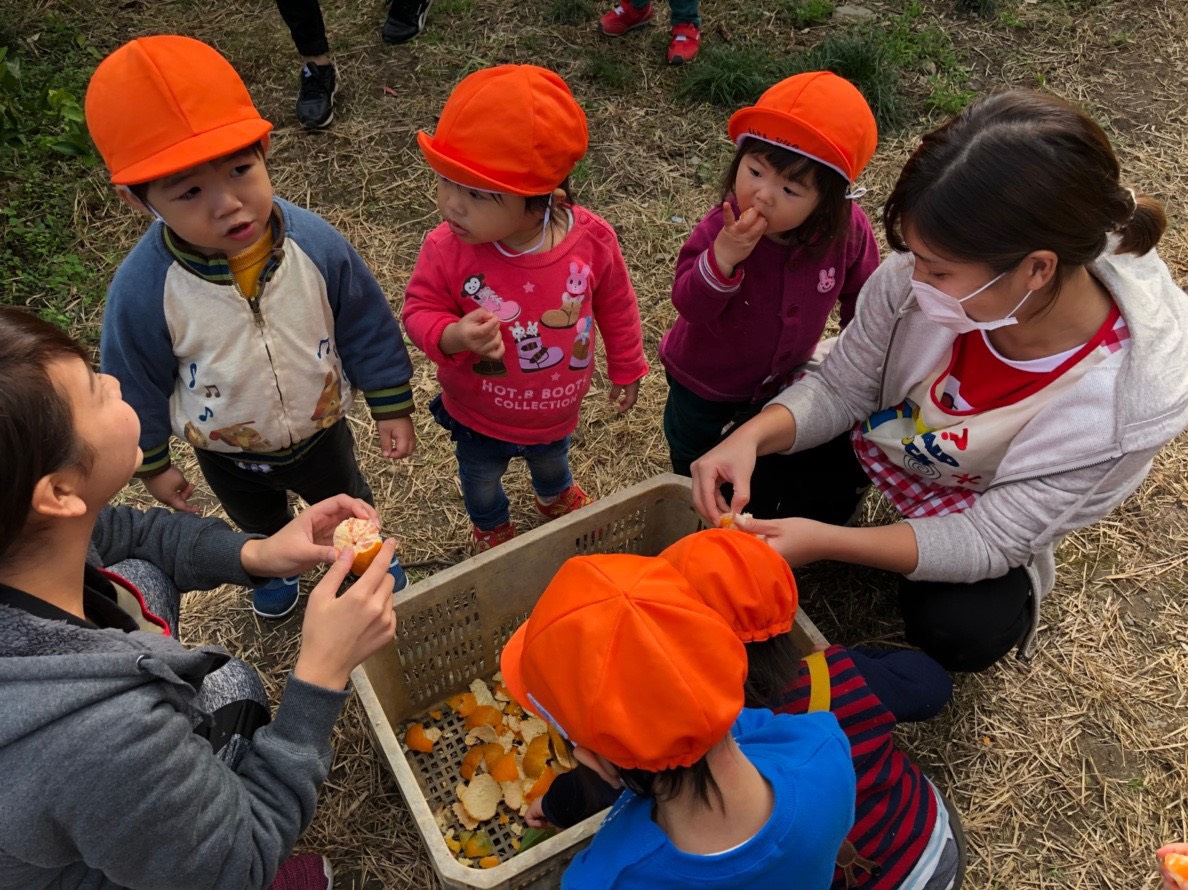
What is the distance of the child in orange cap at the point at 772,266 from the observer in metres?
2.11

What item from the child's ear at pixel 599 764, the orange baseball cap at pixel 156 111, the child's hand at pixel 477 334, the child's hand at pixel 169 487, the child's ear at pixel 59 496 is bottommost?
the child's hand at pixel 169 487

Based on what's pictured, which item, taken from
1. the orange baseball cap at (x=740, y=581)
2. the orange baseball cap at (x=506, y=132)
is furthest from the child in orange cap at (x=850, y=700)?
the orange baseball cap at (x=506, y=132)

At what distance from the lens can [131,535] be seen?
1.96m

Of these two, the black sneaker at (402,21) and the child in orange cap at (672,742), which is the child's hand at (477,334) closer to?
the child in orange cap at (672,742)

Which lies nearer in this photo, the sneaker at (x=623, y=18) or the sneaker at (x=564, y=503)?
the sneaker at (x=564, y=503)

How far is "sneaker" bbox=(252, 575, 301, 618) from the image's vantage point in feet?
8.93

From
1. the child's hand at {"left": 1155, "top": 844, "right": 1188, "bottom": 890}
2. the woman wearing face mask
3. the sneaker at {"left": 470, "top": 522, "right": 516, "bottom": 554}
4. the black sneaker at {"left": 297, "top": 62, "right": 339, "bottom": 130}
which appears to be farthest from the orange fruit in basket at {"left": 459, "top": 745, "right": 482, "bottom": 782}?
the black sneaker at {"left": 297, "top": 62, "right": 339, "bottom": 130}

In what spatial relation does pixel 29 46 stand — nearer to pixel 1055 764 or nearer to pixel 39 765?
pixel 39 765

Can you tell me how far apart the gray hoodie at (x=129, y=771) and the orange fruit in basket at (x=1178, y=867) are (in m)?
1.56

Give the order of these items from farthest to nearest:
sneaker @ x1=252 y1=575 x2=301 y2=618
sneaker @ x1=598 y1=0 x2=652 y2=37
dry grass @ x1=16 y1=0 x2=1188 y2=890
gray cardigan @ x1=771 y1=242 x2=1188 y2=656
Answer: sneaker @ x1=598 y1=0 x2=652 y2=37 < sneaker @ x1=252 y1=575 x2=301 y2=618 < dry grass @ x1=16 y1=0 x2=1188 y2=890 < gray cardigan @ x1=771 y1=242 x2=1188 y2=656

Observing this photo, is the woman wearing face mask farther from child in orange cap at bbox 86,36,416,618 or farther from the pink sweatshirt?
child in orange cap at bbox 86,36,416,618

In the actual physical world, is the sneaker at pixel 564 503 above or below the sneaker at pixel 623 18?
below

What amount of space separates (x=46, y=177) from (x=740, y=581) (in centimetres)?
416

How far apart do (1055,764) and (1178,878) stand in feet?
3.33
